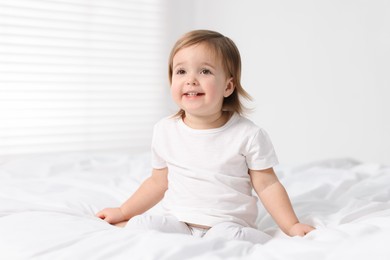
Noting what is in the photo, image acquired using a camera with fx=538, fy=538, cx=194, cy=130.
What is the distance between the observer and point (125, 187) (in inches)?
69.0

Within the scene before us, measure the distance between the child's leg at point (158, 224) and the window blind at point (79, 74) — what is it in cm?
207

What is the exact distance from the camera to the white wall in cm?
273

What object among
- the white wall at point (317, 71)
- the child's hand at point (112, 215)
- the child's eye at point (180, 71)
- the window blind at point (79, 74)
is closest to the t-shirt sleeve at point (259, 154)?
the child's eye at point (180, 71)

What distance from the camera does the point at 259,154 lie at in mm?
1263

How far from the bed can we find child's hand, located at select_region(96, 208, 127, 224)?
3 centimetres

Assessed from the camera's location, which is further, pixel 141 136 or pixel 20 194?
pixel 141 136

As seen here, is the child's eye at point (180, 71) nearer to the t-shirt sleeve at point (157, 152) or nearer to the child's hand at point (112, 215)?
the t-shirt sleeve at point (157, 152)

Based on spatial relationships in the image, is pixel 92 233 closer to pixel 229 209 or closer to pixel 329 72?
pixel 229 209

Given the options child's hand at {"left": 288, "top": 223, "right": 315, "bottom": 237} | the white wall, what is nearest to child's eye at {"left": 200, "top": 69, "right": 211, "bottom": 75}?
child's hand at {"left": 288, "top": 223, "right": 315, "bottom": 237}

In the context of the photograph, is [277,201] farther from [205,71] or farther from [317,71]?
[317,71]

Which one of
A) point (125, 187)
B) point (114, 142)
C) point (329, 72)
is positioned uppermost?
point (329, 72)

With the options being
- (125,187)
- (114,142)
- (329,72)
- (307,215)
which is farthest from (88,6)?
(307,215)

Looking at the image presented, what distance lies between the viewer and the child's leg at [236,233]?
3.73 ft

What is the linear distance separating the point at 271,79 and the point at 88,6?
120 centimetres
